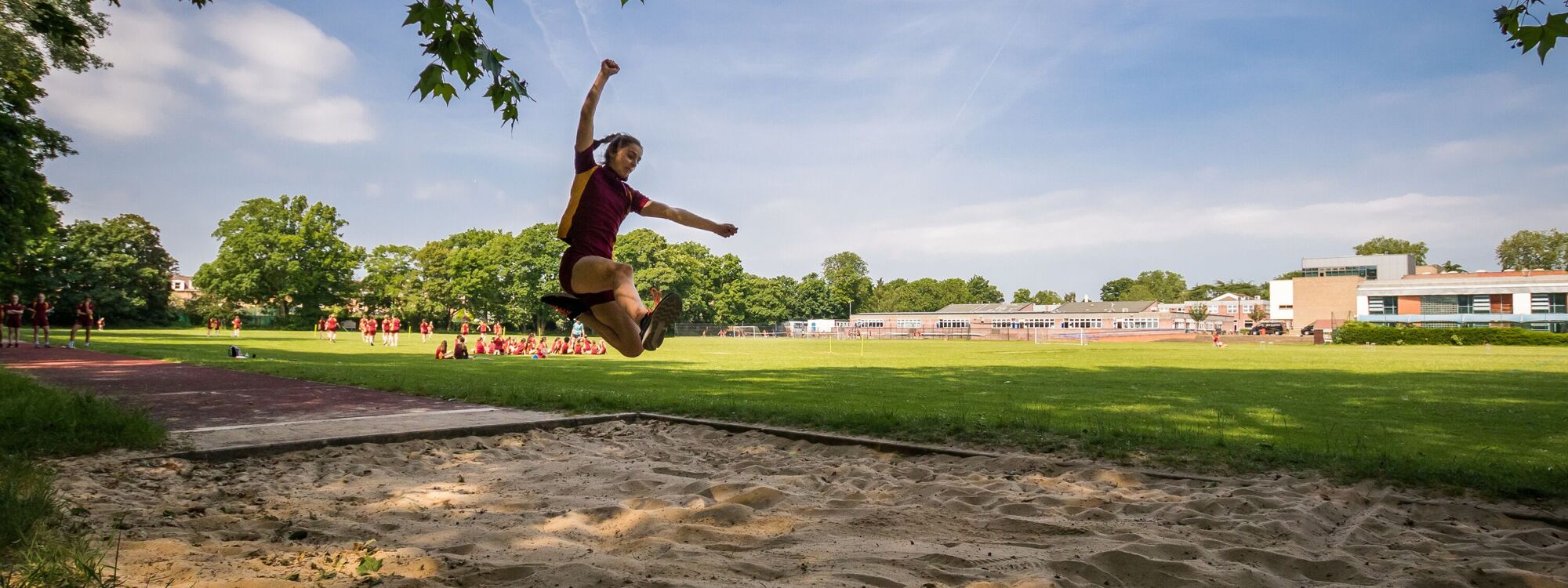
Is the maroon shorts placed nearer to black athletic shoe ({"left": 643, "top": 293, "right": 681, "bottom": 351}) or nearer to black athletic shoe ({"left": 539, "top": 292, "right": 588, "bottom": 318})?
black athletic shoe ({"left": 539, "top": 292, "right": 588, "bottom": 318})

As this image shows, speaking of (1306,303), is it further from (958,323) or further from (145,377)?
(145,377)

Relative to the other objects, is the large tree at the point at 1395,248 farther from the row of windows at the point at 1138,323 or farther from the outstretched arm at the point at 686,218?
the outstretched arm at the point at 686,218

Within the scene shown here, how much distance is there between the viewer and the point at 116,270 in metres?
66.6

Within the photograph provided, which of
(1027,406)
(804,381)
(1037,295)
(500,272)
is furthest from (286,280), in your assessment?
(1037,295)

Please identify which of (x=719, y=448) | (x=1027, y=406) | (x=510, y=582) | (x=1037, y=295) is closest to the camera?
(x=510, y=582)

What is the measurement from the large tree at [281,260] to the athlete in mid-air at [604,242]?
77.8 metres

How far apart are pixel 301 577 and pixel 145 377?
1439 centimetres

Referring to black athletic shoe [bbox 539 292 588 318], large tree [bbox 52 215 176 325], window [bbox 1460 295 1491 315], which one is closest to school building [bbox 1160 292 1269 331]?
window [bbox 1460 295 1491 315]

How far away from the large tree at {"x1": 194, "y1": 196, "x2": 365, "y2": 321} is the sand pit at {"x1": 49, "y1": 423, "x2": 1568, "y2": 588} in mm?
76254

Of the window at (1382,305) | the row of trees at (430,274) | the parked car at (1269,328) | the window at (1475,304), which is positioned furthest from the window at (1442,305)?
the row of trees at (430,274)

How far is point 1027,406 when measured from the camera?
10477 mm

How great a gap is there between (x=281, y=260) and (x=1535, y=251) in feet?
486

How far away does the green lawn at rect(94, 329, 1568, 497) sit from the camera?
6.45m

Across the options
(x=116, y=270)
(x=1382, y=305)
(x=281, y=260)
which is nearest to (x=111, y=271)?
(x=116, y=270)
